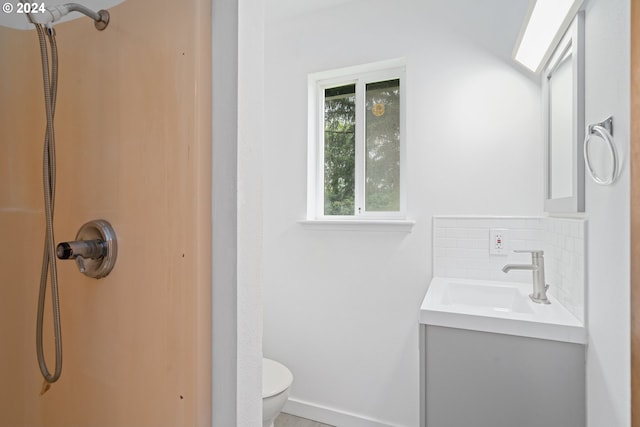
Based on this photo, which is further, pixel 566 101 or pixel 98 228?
pixel 566 101

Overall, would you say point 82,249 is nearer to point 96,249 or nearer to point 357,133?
point 96,249

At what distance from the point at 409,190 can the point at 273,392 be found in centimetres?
121

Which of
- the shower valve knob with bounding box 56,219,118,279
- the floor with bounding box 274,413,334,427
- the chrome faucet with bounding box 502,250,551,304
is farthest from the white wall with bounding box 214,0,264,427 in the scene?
the floor with bounding box 274,413,334,427

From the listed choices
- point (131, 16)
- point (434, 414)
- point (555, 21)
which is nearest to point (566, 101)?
point (555, 21)

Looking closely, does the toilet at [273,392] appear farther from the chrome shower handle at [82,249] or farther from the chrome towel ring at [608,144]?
the chrome towel ring at [608,144]

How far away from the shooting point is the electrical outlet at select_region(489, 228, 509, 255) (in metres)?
1.79

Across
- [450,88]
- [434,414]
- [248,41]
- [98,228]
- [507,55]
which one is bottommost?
[434,414]

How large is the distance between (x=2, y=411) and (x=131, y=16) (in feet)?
3.55

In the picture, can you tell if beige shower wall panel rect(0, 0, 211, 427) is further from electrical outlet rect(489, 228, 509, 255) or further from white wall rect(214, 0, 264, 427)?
electrical outlet rect(489, 228, 509, 255)

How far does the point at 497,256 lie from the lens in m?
1.80

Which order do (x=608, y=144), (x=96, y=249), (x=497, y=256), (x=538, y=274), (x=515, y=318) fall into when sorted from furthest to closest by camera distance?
(x=497, y=256)
(x=538, y=274)
(x=515, y=318)
(x=608, y=144)
(x=96, y=249)

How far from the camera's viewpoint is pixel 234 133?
2.22 ft

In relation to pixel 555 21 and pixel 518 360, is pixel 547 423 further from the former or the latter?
pixel 555 21

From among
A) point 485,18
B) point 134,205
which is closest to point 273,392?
point 134,205
